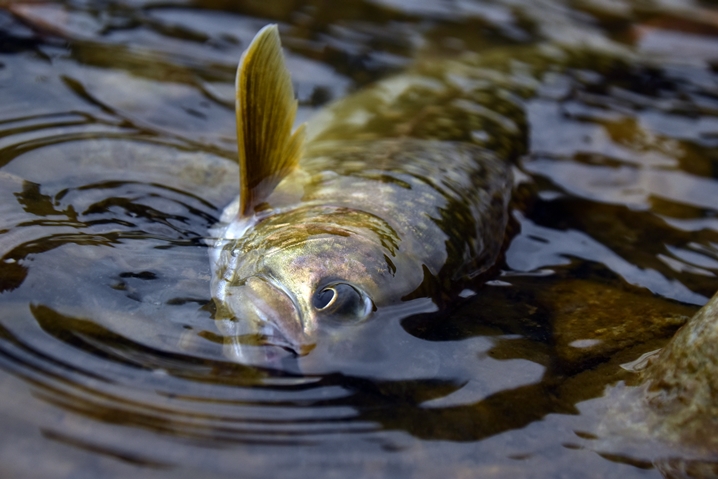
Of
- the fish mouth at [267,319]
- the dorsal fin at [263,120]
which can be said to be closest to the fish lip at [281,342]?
the fish mouth at [267,319]

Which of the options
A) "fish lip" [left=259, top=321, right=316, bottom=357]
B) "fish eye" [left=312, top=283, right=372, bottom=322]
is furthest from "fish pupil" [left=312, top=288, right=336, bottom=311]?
"fish lip" [left=259, top=321, right=316, bottom=357]

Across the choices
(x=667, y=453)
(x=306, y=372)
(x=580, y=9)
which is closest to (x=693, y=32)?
(x=580, y=9)

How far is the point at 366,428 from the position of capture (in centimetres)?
199

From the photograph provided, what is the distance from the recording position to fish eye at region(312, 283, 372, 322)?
217 centimetres

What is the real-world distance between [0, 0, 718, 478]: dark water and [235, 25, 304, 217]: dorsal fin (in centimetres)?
27

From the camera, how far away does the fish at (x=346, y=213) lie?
Result: 2223 mm

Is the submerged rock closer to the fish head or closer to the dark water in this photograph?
the dark water

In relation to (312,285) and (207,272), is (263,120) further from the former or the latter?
(312,285)

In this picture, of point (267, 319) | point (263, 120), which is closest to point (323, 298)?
point (267, 319)

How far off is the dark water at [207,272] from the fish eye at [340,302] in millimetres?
128

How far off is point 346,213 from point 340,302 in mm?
640

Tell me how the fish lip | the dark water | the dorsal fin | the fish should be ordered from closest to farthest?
the dark water
the fish lip
the fish
the dorsal fin

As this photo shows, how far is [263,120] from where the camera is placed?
2.90 meters

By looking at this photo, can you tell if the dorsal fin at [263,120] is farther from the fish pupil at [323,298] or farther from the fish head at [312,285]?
the fish pupil at [323,298]
